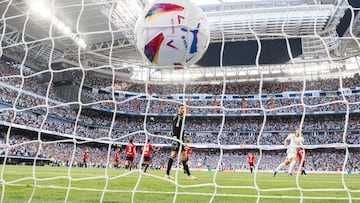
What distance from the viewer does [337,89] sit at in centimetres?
3562

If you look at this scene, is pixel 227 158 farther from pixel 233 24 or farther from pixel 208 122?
pixel 233 24

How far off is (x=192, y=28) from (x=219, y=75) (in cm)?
3637

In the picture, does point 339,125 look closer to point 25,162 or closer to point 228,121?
point 228,121

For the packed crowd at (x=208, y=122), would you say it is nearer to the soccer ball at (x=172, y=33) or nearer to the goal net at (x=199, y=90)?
the goal net at (x=199, y=90)

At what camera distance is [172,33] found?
394cm

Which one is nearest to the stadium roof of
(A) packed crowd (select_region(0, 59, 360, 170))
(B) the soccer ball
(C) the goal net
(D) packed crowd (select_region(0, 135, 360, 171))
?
(C) the goal net

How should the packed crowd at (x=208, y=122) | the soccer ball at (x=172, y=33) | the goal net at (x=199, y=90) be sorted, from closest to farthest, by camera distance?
the soccer ball at (x=172, y=33) → the goal net at (x=199, y=90) → the packed crowd at (x=208, y=122)

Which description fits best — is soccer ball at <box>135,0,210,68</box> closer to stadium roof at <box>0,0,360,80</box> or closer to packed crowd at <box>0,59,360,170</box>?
stadium roof at <box>0,0,360,80</box>

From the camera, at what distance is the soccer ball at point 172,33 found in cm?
394

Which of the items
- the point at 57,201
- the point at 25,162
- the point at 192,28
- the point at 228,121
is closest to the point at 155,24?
the point at 192,28

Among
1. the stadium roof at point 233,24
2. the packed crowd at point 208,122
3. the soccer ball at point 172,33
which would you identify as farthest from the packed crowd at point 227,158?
the soccer ball at point 172,33

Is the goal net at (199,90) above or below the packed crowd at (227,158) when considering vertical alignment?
above

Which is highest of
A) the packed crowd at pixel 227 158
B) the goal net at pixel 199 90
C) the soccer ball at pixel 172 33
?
the goal net at pixel 199 90

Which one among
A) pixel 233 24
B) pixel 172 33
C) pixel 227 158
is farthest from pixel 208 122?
pixel 172 33
